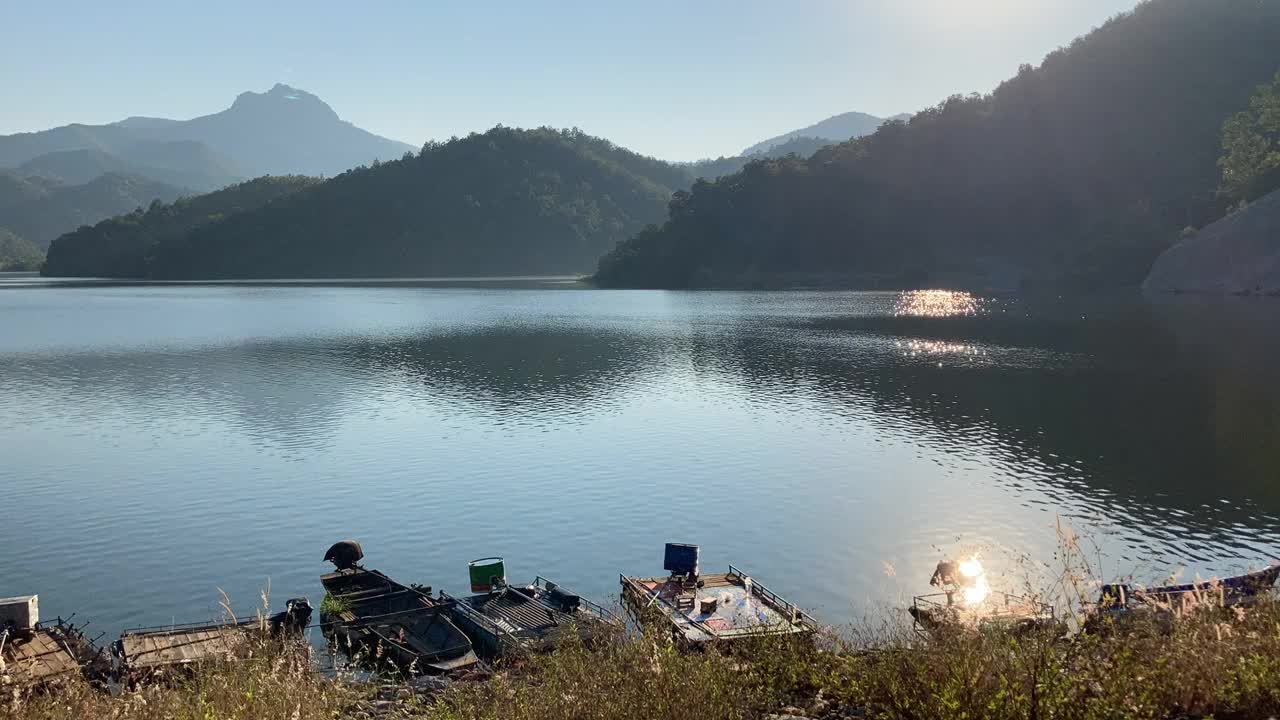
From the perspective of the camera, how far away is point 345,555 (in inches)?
1592

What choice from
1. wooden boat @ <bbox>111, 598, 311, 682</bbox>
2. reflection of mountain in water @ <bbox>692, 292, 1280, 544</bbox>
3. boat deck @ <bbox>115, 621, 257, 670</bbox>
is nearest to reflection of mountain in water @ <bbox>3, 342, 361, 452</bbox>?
wooden boat @ <bbox>111, 598, 311, 682</bbox>

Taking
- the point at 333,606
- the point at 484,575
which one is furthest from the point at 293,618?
the point at 484,575

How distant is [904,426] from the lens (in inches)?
2945

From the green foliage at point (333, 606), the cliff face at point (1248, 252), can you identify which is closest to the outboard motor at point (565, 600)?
the green foliage at point (333, 606)

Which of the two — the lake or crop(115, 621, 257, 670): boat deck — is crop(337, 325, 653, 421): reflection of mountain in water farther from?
crop(115, 621, 257, 670): boat deck

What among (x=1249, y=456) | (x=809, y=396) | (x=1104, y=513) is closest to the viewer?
(x=1104, y=513)

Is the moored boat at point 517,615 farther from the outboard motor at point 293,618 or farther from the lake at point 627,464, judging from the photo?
the outboard motor at point 293,618

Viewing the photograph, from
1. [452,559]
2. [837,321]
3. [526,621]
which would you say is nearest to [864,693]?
[526,621]

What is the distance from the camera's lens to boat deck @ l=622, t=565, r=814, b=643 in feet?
105

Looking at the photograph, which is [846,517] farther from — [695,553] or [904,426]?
[904,426]

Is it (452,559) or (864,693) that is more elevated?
(864,693)

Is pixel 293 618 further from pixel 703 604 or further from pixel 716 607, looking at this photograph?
pixel 716 607

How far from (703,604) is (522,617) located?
6686 mm

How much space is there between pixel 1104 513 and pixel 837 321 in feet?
386
